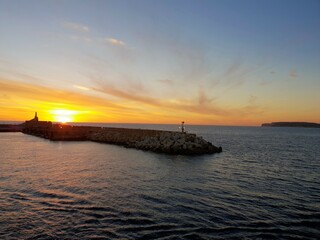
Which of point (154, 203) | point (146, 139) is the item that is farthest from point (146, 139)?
point (154, 203)

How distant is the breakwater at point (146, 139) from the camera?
41562mm

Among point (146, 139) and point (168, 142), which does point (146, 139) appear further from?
point (168, 142)

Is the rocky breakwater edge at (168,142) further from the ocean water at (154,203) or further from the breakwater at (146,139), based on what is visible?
the ocean water at (154,203)

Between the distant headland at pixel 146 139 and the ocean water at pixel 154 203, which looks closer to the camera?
the ocean water at pixel 154 203

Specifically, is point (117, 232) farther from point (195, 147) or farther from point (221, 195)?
point (195, 147)

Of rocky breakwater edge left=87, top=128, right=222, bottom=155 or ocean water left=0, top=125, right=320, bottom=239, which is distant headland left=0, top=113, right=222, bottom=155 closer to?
rocky breakwater edge left=87, top=128, right=222, bottom=155

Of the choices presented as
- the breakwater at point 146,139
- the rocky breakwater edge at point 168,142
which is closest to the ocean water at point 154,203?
the rocky breakwater edge at point 168,142

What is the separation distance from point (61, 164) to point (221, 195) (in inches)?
713

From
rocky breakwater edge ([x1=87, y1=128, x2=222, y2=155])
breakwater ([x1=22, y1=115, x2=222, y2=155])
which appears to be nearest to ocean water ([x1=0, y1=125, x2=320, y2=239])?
rocky breakwater edge ([x1=87, y1=128, x2=222, y2=155])

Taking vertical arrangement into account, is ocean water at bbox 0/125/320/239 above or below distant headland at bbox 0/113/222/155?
below

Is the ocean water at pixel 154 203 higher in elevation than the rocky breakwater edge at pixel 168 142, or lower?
lower

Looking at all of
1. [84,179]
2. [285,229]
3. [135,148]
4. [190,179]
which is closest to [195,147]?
[135,148]

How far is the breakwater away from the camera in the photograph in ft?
136

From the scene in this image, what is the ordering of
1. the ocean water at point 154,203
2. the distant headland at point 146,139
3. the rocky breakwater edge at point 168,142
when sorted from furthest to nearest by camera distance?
the distant headland at point 146,139 → the rocky breakwater edge at point 168,142 → the ocean water at point 154,203
